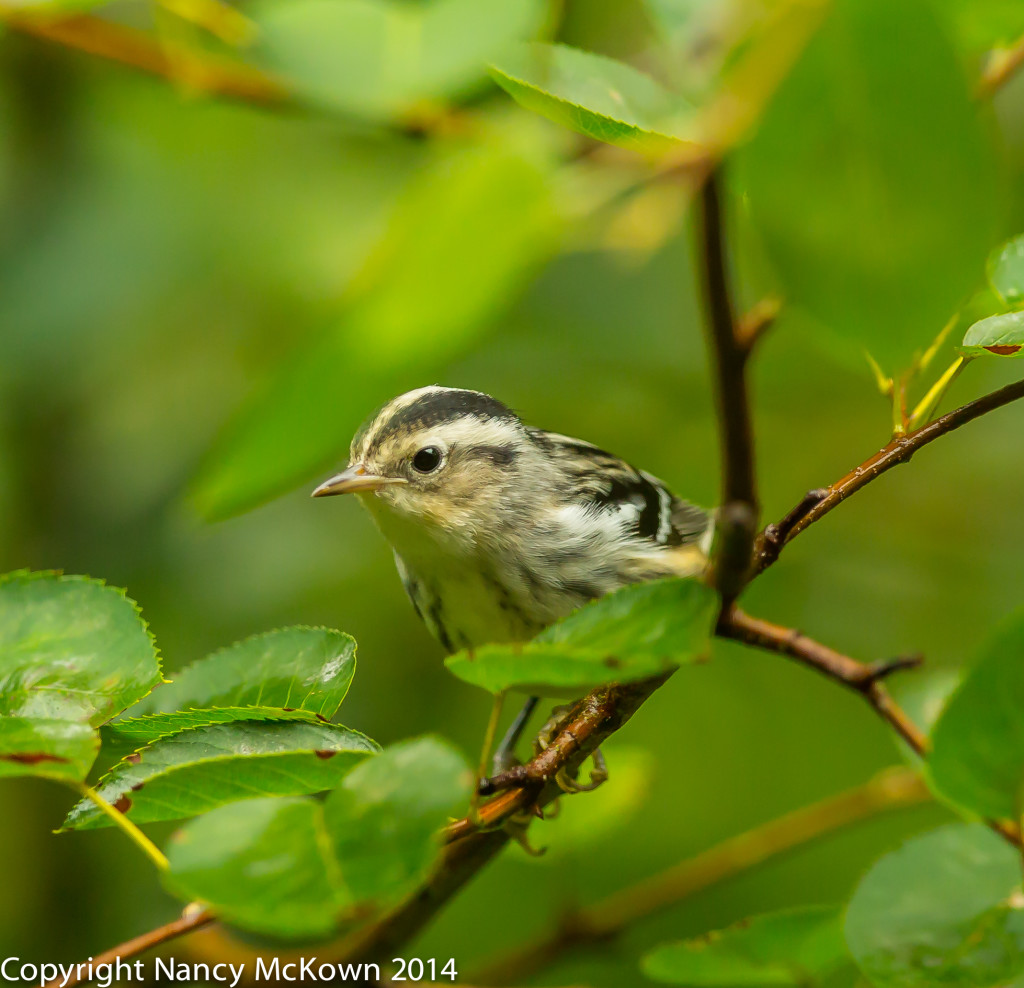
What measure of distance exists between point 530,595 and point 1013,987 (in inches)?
44.5

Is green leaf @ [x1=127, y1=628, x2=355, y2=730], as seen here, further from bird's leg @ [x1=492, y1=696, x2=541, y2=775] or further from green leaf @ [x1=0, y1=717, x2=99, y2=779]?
bird's leg @ [x1=492, y1=696, x2=541, y2=775]

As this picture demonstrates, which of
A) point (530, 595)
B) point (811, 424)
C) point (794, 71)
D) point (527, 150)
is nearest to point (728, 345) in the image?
point (794, 71)

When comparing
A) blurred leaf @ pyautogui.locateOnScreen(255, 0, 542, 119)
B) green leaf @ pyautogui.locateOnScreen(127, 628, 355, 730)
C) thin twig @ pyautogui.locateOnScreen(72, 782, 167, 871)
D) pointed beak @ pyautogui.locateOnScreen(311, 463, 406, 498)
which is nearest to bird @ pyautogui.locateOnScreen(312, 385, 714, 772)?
pointed beak @ pyautogui.locateOnScreen(311, 463, 406, 498)

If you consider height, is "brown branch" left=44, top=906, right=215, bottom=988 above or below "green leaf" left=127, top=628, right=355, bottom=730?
below

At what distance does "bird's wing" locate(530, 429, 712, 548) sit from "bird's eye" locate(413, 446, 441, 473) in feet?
1.00

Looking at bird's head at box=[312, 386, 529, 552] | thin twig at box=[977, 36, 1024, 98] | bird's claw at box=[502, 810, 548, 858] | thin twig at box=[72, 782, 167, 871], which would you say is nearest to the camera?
thin twig at box=[72, 782, 167, 871]

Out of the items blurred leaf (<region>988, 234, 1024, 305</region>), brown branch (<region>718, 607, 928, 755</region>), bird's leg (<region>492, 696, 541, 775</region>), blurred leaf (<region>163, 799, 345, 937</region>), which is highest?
blurred leaf (<region>988, 234, 1024, 305</region>)

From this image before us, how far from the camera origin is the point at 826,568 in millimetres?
3639

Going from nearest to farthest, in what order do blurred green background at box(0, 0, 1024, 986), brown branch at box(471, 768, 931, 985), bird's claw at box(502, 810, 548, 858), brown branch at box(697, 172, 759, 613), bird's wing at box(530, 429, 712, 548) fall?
brown branch at box(697, 172, 759, 613), bird's claw at box(502, 810, 548, 858), brown branch at box(471, 768, 931, 985), bird's wing at box(530, 429, 712, 548), blurred green background at box(0, 0, 1024, 986)

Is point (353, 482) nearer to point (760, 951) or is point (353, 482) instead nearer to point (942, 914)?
point (760, 951)

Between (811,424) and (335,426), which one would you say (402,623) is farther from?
(335,426)

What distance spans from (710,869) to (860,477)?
51.2 inches

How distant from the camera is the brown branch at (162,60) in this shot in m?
2.41

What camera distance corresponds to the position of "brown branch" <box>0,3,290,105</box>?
2408mm
